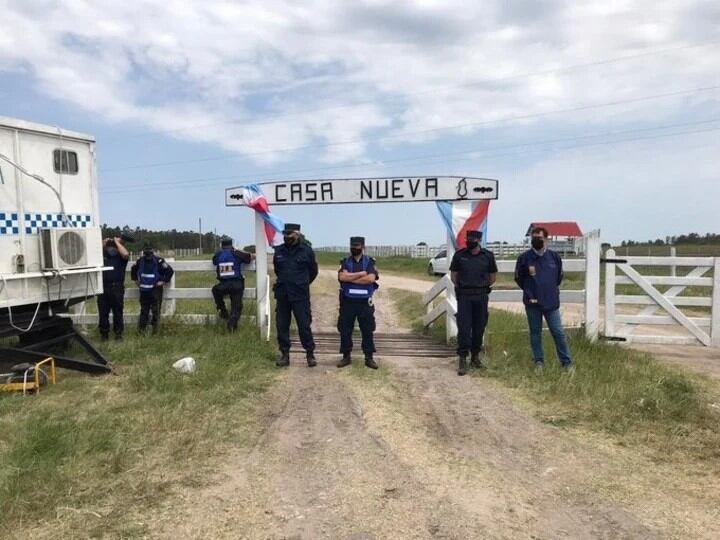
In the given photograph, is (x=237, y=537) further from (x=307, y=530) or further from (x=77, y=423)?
(x=77, y=423)

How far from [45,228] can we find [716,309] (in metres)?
9.78

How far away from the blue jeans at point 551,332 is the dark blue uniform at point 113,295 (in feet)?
20.6

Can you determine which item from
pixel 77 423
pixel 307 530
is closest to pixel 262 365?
pixel 77 423

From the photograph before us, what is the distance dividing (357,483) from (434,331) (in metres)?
7.32

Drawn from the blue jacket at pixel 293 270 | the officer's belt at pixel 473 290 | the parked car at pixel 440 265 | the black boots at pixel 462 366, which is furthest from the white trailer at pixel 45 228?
the parked car at pixel 440 265

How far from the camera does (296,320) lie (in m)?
8.25

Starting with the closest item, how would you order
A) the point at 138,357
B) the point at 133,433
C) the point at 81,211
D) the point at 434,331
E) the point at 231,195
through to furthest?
the point at 133,433 → the point at 81,211 → the point at 138,357 → the point at 231,195 → the point at 434,331

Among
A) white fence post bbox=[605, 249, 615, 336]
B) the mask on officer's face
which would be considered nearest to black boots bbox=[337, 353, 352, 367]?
the mask on officer's face

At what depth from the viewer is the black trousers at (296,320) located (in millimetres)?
8156

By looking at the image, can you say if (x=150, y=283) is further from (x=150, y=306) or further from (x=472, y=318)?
(x=472, y=318)

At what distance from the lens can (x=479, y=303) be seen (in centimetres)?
786

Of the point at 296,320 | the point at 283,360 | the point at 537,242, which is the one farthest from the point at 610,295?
the point at 283,360

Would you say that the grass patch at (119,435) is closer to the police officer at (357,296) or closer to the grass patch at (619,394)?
the police officer at (357,296)

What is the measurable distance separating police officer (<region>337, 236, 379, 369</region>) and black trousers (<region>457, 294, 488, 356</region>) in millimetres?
1190
